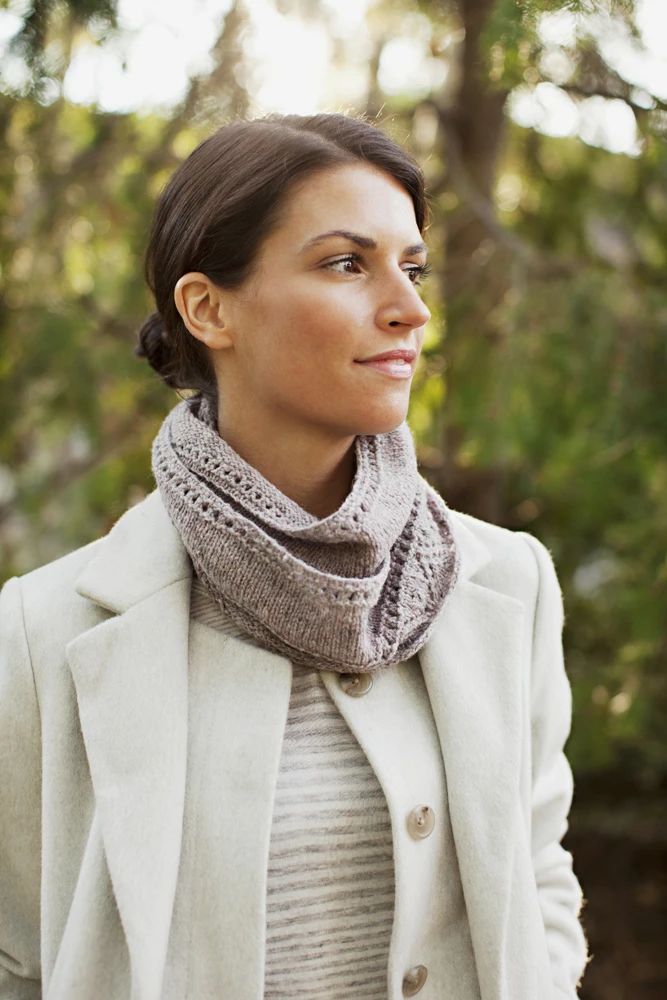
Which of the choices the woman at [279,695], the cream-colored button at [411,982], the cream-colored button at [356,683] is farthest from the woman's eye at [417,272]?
the cream-colored button at [411,982]

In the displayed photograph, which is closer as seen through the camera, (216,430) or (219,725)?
(219,725)

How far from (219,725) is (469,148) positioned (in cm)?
281

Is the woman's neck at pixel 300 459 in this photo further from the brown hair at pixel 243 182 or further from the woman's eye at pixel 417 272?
the woman's eye at pixel 417 272

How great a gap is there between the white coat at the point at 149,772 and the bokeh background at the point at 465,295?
1.28 m

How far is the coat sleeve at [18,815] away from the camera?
169cm

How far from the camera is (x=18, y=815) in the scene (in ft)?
5.60

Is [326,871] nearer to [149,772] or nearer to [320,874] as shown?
[320,874]

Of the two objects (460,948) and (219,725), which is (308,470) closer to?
(219,725)

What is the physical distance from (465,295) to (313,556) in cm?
196

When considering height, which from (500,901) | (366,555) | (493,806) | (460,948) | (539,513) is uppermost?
(366,555)

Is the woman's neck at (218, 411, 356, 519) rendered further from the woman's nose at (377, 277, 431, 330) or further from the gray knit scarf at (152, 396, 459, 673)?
the woman's nose at (377, 277, 431, 330)

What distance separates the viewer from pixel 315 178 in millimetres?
1702

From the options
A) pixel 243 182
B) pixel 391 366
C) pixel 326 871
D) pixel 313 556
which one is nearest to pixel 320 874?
pixel 326 871

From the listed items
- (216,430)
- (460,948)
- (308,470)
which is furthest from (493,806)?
(216,430)
